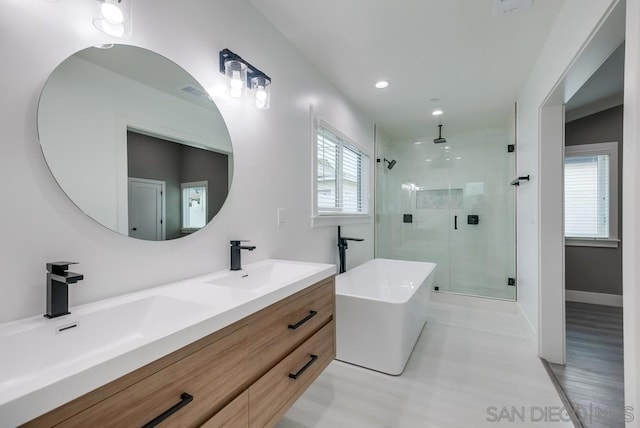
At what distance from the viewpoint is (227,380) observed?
0.89 m

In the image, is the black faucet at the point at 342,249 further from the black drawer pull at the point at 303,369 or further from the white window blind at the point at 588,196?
the white window blind at the point at 588,196

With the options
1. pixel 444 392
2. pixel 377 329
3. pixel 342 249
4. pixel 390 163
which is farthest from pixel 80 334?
pixel 390 163

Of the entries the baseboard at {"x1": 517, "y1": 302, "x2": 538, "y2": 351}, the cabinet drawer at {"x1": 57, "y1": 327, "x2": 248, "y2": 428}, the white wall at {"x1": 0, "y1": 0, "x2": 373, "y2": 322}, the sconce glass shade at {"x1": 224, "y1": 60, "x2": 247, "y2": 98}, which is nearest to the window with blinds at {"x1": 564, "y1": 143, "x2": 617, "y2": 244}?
the baseboard at {"x1": 517, "y1": 302, "x2": 538, "y2": 351}

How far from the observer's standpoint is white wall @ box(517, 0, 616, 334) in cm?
154

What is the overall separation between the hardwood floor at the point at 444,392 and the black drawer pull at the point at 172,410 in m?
1.13

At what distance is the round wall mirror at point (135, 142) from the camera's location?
0.98m

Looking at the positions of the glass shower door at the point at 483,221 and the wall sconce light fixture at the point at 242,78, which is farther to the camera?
the glass shower door at the point at 483,221

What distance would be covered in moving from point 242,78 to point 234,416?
166 cm

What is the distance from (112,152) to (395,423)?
2.01 m

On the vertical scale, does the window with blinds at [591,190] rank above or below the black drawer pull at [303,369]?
above

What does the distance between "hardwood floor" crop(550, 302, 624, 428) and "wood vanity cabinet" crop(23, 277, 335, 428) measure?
5.63ft

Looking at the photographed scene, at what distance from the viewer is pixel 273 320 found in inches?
43.9

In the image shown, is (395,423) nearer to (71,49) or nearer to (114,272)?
(114,272)

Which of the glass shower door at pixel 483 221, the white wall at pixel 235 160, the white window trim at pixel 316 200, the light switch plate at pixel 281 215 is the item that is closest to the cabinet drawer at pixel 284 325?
the white wall at pixel 235 160
